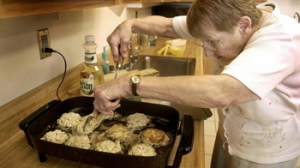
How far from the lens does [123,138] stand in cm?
73

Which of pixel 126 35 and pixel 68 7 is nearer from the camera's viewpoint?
pixel 68 7

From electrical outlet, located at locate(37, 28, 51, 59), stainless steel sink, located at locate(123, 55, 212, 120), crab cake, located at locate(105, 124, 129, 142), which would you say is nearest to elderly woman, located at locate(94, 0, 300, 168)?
crab cake, located at locate(105, 124, 129, 142)

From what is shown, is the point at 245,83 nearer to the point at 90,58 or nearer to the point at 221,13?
the point at 221,13

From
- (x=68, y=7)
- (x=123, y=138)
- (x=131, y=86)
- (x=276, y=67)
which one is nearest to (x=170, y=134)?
(x=123, y=138)

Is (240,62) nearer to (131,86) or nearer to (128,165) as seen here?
(131,86)

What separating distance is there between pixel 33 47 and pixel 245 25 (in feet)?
2.50

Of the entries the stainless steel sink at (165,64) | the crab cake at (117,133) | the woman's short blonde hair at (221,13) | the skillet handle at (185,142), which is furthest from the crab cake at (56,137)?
the stainless steel sink at (165,64)

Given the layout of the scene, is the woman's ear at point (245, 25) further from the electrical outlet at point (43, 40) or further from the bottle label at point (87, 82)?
the electrical outlet at point (43, 40)

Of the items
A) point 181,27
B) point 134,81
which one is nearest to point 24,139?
point 134,81

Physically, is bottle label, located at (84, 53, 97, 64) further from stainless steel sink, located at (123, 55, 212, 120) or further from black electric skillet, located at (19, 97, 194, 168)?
stainless steel sink, located at (123, 55, 212, 120)

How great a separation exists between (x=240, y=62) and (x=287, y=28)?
6.6 inches

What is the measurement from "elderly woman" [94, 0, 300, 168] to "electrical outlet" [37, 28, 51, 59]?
319 mm

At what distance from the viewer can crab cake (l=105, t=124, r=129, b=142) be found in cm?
73

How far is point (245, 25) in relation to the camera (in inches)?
24.2
